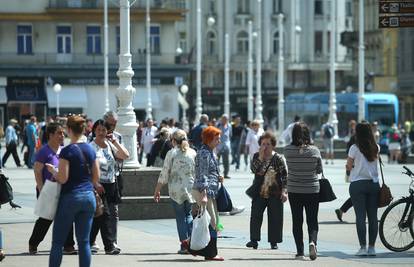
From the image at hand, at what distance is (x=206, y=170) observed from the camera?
16859 millimetres

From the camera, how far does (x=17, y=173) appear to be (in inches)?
1572

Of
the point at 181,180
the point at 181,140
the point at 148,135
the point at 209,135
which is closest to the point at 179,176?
the point at 181,180

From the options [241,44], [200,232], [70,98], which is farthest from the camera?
[241,44]

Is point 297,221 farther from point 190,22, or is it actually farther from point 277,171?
point 190,22

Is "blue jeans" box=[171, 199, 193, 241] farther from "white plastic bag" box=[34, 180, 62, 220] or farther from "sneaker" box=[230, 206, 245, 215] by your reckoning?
"sneaker" box=[230, 206, 245, 215]

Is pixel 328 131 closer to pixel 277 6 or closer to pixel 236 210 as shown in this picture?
pixel 236 210

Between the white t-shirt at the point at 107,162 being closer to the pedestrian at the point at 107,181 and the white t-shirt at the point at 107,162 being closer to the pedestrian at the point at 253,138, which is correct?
the pedestrian at the point at 107,181

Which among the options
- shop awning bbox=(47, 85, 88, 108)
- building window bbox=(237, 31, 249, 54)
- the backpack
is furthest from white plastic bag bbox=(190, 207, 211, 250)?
building window bbox=(237, 31, 249, 54)

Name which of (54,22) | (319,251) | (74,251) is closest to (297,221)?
(319,251)

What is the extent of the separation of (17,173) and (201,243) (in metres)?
24.4

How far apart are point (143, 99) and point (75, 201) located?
67.2 metres

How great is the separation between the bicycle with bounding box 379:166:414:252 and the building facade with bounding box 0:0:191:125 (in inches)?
2421

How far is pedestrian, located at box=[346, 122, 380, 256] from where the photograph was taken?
16.7 m

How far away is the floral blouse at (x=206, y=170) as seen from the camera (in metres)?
16.8
